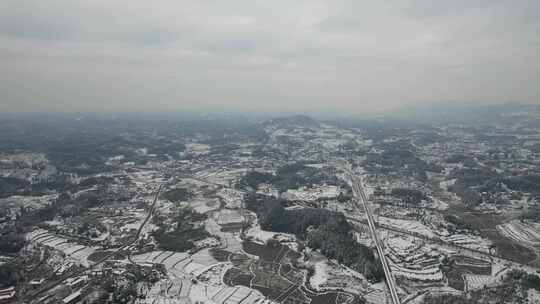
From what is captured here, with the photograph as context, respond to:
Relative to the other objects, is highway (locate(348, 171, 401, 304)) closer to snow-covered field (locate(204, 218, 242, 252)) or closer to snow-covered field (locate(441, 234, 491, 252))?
snow-covered field (locate(441, 234, 491, 252))

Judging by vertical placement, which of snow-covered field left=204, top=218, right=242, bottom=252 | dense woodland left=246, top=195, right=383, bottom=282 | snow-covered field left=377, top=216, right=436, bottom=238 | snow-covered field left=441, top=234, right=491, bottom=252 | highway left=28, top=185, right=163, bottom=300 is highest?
dense woodland left=246, top=195, right=383, bottom=282

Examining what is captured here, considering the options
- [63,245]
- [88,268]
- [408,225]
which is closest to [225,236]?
[88,268]

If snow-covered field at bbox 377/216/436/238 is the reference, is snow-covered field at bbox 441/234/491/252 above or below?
below

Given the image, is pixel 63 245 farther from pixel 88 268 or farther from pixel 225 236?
pixel 225 236

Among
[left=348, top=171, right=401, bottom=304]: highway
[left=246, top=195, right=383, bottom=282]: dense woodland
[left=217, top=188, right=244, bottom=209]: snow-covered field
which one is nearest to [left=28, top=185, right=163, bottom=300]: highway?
[left=217, top=188, right=244, bottom=209]: snow-covered field

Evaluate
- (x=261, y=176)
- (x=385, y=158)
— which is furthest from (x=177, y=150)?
(x=385, y=158)

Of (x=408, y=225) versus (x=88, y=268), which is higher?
(x=408, y=225)

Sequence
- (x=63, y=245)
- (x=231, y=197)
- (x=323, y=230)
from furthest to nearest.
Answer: (x=231, y=197) < (x=323, y=230) < (x=63, y=245)

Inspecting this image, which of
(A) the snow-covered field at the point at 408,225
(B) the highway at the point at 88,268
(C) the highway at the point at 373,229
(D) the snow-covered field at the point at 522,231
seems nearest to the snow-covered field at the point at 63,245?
(B) the highway at the point at 88,268
